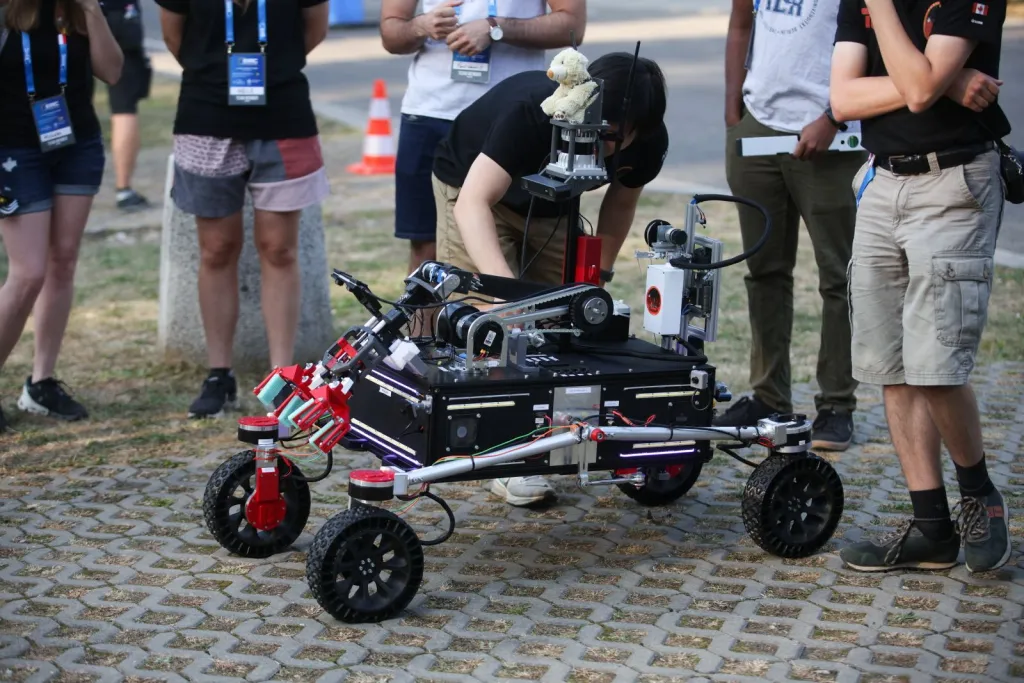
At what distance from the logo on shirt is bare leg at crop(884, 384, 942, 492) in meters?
1.03

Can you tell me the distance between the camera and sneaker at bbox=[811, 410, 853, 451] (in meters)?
5.30

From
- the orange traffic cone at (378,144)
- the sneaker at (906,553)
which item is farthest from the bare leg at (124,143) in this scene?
the sneaker at (906,553)

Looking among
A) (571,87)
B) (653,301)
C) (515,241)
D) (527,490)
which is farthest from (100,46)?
(653,301)

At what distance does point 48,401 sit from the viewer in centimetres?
564

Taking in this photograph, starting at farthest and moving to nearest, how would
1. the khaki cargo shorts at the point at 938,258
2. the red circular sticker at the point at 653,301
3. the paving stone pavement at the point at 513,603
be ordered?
the red circular sticker at the point at 653,301
the khaki cargo shorts at the point at 938,258
the paving stone pavement at the point at 513,603

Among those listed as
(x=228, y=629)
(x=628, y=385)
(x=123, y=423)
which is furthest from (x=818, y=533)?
(x=123, y=423)

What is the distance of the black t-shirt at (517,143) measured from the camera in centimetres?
423

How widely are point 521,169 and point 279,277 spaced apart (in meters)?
1.72

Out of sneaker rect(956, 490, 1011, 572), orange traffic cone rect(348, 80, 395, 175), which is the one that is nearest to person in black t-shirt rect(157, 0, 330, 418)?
sneaker rect(956, 490, 1011, 572)

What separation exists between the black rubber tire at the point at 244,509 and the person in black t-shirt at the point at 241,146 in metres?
1.57

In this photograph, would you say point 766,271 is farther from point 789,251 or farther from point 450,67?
point 450,67

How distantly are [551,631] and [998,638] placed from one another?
1203 millimetres

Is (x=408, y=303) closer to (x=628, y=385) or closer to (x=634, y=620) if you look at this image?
(x=628, y=385)

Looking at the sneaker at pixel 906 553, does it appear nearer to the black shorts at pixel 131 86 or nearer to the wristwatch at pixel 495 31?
the wristwatch at pixel 495 31
